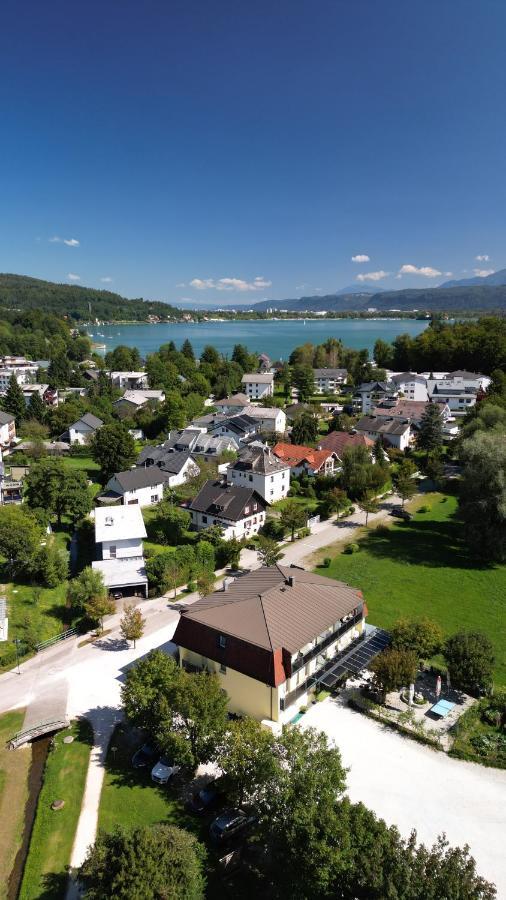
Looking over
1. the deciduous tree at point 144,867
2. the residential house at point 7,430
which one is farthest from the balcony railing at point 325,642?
the residential house at point 7,430

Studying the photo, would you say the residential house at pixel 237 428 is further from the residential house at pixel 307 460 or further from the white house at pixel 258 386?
the white house at pixel 258 386

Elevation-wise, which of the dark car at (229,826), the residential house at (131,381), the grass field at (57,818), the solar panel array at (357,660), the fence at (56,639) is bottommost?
the fence at (56,639)

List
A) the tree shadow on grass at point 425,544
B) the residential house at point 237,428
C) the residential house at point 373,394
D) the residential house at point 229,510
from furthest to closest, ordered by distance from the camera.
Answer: the residential house at point 373,394
the residential house at point 237,428
the residential house at point 229,510
the tree shadow on grass at point 425,544

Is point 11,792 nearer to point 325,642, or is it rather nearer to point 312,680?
point 312,680

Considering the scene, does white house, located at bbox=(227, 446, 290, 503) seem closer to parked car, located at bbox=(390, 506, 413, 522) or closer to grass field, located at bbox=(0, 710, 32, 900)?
parked car, located at bbox=(390, 506, 413, 522)

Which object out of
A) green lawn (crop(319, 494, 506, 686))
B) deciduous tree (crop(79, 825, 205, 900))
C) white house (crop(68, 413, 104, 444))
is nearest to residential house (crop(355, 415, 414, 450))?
green lawn (crop(319, 494, 506, 686))

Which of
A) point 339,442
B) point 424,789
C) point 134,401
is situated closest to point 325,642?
point 424,789

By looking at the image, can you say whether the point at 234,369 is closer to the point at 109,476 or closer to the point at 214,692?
the point at 109,476
